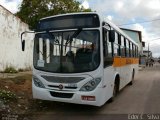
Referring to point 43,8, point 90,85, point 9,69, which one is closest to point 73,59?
point 90,85

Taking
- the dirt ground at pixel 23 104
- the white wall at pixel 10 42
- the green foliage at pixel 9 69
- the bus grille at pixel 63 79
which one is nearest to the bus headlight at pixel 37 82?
the bus grille at pixel 63 79

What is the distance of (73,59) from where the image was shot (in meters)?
9.29

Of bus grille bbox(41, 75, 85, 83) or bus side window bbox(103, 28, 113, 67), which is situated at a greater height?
bus side window bbox(103, 28, 113, 67)

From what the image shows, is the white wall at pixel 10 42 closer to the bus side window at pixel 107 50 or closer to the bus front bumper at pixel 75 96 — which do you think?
the bus front bumper at pixel 75 96

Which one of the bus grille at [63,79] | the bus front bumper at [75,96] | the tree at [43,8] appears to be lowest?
the bus front bumper at [75,96]

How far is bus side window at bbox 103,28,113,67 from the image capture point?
947cm

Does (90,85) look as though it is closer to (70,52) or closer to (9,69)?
(70,52)

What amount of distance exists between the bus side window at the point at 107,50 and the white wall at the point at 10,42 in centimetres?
1048

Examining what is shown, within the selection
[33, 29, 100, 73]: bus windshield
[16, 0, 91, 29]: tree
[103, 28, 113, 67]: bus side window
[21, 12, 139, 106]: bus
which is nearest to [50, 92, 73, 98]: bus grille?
[21, 12, 139, 106]: bus

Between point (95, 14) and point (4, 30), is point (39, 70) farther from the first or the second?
point (4, 30)

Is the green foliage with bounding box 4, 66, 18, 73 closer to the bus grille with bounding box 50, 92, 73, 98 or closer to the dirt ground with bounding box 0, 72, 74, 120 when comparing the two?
the dirt ground with bounding box 0, 72, 74, 120

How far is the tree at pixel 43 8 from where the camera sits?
34812 millimetres

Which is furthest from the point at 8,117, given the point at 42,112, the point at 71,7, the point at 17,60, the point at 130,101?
the point at 71,7

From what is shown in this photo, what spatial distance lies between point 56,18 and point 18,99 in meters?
3.22
